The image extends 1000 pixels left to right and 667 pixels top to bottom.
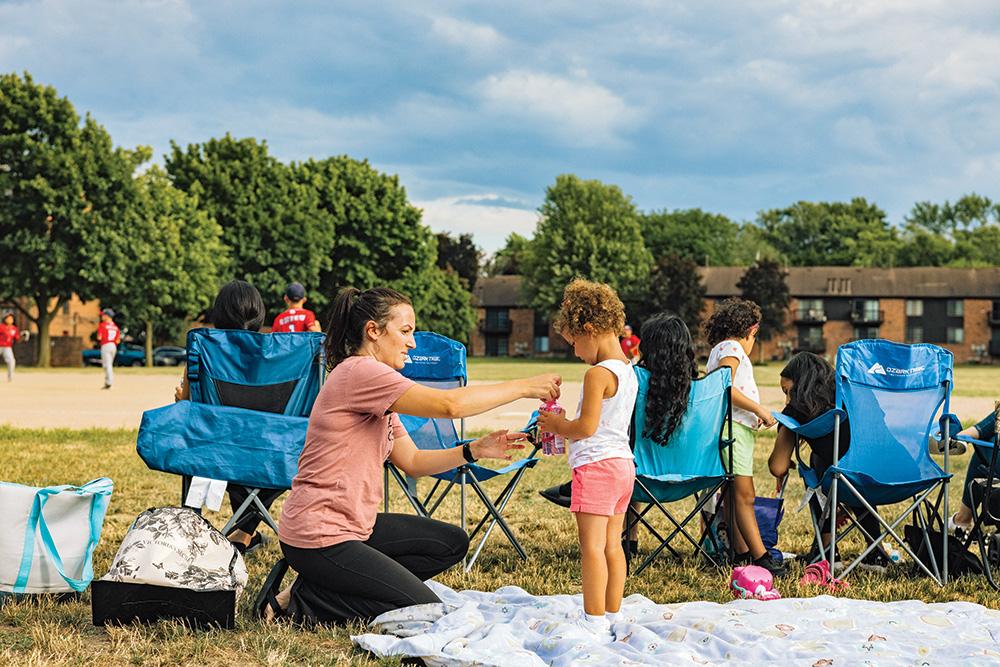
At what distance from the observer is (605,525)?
3.32m

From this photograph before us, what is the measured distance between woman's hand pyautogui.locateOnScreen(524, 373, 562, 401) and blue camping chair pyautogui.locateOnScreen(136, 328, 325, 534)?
1517 millimetres

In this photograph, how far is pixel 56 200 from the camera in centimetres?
2723

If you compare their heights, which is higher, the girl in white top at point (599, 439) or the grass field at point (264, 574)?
the girl in white top at point (599, 439)

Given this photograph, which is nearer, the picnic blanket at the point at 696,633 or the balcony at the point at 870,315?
the picnic blanket at the point at 696,633

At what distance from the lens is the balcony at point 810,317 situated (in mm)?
58594

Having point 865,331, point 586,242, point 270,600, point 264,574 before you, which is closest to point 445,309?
point 586,242

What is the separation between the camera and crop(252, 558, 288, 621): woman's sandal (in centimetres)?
334

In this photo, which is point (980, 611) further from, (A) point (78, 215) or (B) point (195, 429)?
(A) point (78, 215)

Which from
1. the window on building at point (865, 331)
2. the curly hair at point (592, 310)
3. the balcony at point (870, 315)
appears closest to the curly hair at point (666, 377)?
the curly hair at point (592, 310)

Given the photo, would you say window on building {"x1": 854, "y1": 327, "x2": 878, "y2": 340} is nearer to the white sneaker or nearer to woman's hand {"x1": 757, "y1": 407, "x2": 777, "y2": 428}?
the white sneaker

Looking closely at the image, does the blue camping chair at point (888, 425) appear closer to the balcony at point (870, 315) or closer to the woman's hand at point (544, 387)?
the woman's hand at point (544, 387)

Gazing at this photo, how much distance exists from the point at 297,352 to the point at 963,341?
64.1 metres

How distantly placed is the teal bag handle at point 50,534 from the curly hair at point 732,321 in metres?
3.19

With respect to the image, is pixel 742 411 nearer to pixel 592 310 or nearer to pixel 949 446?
pixel 949 446
